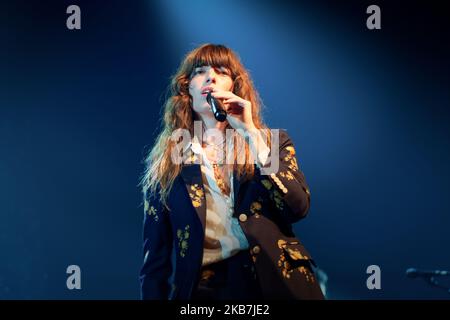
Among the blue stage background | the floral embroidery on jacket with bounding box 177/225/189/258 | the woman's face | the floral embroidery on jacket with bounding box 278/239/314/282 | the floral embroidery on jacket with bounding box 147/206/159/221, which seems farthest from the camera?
the blue stage background

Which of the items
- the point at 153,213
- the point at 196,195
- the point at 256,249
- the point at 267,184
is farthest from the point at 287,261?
the point at 153,213

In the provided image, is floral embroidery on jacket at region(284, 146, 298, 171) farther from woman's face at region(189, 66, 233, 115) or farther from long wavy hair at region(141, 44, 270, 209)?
woman's face at region(189, 66, 233, 115)

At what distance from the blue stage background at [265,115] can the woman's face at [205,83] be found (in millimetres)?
975

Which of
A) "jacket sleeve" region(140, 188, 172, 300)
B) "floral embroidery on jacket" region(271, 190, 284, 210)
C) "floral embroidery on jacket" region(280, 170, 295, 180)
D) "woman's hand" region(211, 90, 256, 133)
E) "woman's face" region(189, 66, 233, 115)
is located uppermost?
"woman's face" region(189, 66, 233, 115)

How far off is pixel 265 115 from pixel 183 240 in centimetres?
139

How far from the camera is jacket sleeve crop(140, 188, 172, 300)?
61.1 inches

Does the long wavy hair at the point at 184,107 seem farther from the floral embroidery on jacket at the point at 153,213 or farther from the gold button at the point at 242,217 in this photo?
the gold button at the point at 242,217

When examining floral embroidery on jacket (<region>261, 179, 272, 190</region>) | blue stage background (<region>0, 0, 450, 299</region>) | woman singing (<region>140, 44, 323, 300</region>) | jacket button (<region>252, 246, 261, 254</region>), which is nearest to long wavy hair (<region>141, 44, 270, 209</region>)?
woman singing (<region>140, 44, 323, 300</region>)

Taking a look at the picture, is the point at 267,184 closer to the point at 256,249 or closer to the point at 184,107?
the point at 256,249

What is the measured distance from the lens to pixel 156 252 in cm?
160

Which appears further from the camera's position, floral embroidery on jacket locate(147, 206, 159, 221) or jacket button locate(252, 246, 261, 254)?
floral embroidery on jacket locate(147, 206, 159, 221)
